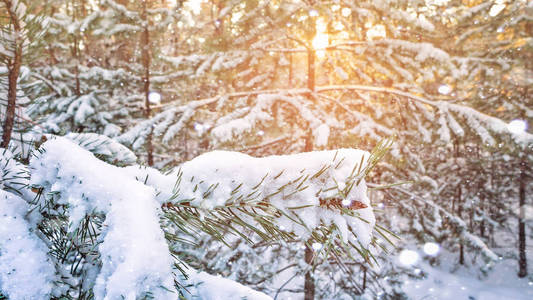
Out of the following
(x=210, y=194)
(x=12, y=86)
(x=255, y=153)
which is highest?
(x=12, y=86)

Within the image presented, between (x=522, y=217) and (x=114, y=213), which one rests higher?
(x=114, y=213)

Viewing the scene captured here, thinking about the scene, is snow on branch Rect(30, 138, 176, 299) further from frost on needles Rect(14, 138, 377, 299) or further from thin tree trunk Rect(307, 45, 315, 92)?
thin tree trunk Rect(307, 45, 315, 92)

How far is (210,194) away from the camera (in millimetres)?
823

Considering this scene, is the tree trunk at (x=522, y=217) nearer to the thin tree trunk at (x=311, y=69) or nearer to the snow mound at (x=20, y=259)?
the thin tree trunk at (x=311, y=69)

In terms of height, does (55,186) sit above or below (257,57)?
below

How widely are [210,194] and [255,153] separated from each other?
16.0 ft

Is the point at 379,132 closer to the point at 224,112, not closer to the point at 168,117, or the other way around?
the point at 224,112

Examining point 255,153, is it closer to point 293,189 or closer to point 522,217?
point 293,189

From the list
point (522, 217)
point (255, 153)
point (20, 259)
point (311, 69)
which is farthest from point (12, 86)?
point (522, 217)

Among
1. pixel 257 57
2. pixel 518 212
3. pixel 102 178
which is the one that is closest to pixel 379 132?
pixel 257 57

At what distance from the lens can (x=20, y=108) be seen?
50.1 inches

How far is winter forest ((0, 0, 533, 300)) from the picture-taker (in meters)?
0.75

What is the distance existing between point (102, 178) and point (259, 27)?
4838mm

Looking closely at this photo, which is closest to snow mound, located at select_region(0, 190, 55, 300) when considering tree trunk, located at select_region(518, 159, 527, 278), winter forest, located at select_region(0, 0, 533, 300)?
winter forest, located at select_region(0, 0, 533, 300)
